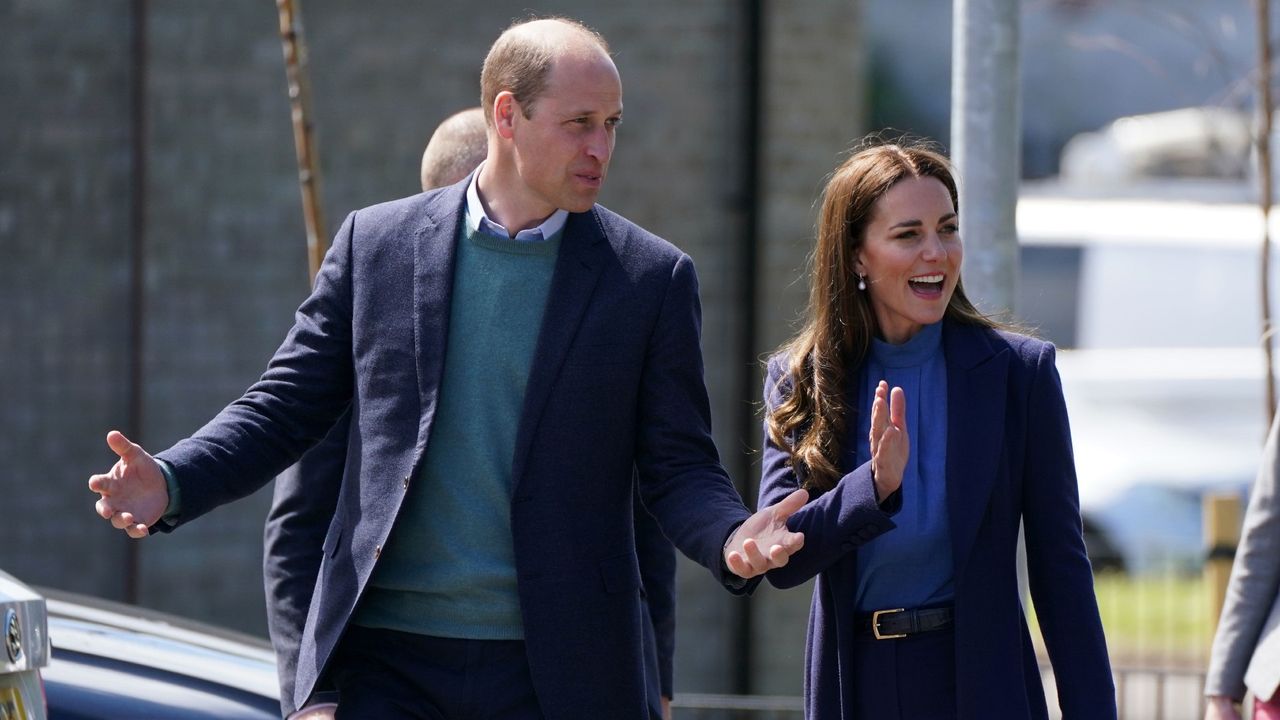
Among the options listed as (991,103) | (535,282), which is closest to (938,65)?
(991,103)

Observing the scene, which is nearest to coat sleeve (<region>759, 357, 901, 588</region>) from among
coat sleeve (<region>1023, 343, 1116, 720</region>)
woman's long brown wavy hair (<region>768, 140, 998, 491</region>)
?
woman's long brown wavy hair (<region>768, 140, 998, 491</region>)

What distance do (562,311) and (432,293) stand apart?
9.8 inches

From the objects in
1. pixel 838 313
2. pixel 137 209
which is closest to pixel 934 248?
pixel 838 313

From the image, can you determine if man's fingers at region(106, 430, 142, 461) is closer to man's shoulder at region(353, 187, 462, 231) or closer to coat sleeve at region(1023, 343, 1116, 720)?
man's shoulder at region(353, 187, 462, 231)

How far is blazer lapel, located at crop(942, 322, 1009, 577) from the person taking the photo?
3393mm

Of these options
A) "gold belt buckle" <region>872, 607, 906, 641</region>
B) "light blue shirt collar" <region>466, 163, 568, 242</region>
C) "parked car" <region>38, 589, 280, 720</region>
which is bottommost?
"parked car" <region>38, 589, 280, 720</region>

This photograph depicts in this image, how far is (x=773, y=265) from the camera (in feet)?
26.8

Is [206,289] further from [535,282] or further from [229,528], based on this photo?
[535,282]

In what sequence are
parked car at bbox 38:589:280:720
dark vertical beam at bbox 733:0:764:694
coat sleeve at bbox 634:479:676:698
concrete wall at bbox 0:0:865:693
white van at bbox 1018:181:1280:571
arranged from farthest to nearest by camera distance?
white van at bbox 1018:181:1280:571
dark vertical beam at bbox 733:0:764:694
concrete wall at bbox 0:0:865:693
coat sleeve at bbox 634:479:676:698
parked car at bbox 38:589:280:720

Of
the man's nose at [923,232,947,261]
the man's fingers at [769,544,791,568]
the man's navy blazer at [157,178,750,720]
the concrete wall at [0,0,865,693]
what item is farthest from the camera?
the concrete wall at [0,0,865,693]

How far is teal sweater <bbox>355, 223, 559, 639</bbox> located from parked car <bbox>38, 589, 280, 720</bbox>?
0.83 m

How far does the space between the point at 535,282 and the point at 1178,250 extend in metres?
15.6

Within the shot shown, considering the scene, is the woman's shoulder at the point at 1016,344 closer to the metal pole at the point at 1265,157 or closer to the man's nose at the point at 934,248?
the man's nose at the point at 934,248

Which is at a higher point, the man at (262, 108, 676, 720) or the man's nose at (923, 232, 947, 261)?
the man's nose at (923, 232, 947, 261)
